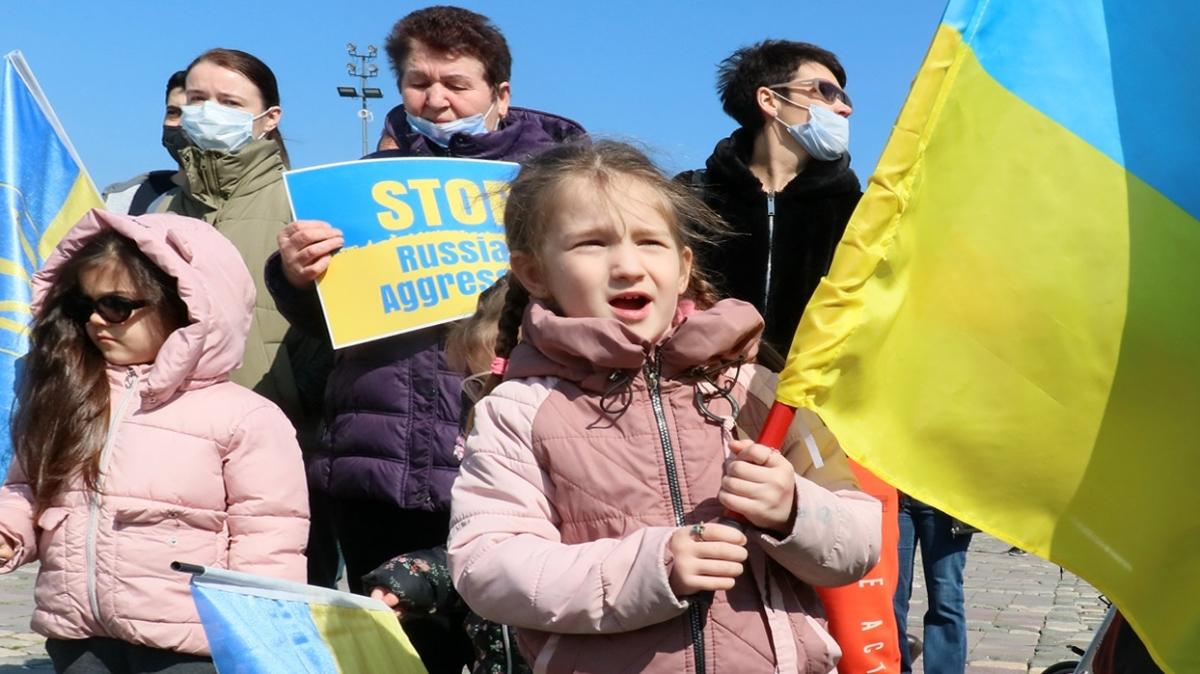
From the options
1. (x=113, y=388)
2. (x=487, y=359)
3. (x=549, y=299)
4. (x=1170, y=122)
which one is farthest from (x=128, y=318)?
(x=1170, y=122)

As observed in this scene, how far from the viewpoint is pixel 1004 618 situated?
8695 millimetres

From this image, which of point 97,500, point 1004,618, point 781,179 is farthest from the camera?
point 1004,618

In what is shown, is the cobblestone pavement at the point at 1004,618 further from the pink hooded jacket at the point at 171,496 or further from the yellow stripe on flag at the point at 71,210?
the pink hooded jacket at the point at 171,496

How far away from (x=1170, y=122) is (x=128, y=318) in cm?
258

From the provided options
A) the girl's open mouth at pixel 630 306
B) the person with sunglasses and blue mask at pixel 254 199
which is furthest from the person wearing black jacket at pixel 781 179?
the girl's open mouth at pixel 630 306

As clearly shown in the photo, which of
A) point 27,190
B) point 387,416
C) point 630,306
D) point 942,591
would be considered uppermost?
point 630,306

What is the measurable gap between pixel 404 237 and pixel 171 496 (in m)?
0.98

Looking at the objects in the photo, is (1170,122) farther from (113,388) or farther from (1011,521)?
(113,388)

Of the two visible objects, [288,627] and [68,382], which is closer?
[288,627]

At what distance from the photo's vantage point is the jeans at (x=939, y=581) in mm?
6078

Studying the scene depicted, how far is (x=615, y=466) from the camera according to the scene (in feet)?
8.81

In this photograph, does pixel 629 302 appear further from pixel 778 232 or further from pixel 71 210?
pixel 71 210

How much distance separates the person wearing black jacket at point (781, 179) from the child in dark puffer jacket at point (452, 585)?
112 cm

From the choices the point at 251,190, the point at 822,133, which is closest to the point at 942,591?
the point at 822,133
